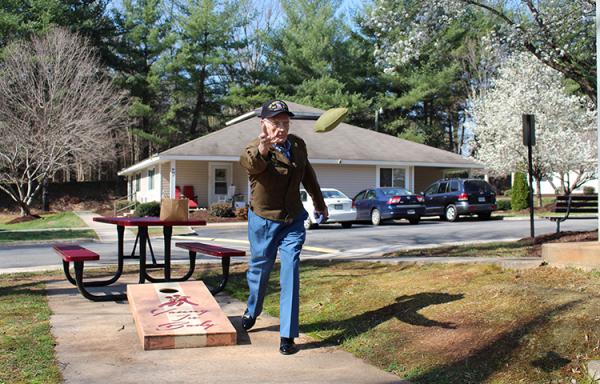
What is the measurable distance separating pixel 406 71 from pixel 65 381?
4718cm

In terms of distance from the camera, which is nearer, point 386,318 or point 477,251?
point 386,318

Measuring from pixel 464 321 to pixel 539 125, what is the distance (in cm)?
3251

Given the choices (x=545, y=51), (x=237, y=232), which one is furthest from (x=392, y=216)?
(x=545, y=51)

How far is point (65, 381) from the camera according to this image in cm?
446

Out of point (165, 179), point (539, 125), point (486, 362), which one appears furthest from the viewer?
point (539, 125)

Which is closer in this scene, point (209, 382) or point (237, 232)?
point (209, 382)

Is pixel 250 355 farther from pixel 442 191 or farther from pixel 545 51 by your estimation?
pixel 442 191

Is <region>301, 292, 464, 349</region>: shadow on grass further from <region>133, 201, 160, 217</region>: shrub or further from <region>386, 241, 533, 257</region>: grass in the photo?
<region>133, 201, 160, 217</region>: shrub

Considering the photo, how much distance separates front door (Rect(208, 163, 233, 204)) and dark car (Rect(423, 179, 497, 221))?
32.1 ft

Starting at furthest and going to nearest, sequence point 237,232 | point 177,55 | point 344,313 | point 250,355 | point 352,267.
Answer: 1. point 177,55
2. point 237,232
3. point 352,267
4. point 344,313
5. point 250,355

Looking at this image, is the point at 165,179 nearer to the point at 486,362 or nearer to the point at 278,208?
the point at 278,208

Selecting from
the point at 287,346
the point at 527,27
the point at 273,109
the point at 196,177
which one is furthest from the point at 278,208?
the point at 196,177

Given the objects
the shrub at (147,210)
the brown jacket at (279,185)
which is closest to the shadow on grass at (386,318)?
the brown jacket at (279,185)

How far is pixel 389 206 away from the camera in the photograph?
24203mm
